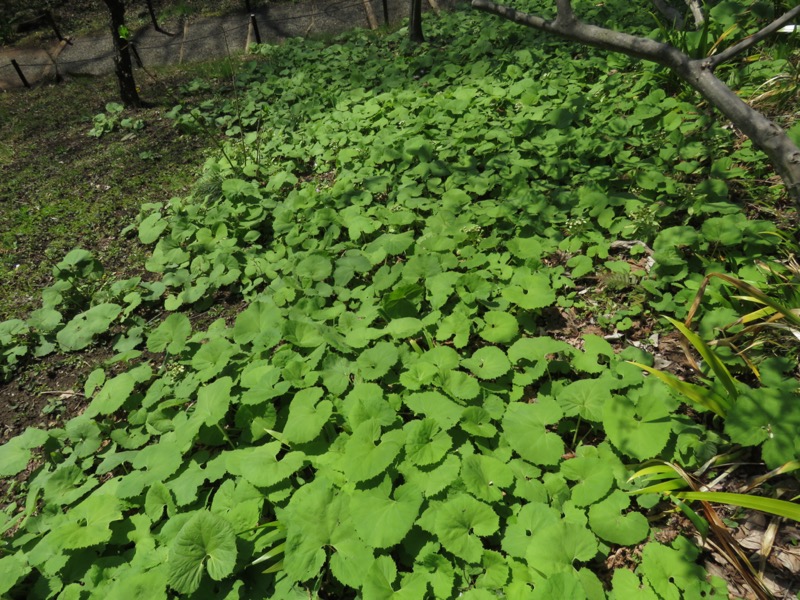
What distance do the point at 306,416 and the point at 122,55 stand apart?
6369mm

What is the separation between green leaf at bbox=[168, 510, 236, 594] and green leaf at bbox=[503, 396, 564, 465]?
1.12m

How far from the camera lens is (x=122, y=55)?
5.93 metres

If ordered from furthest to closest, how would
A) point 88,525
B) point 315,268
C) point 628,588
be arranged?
point 315,268 → point 88,525 → point 628,588

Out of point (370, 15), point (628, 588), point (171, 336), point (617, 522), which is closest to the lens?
point (628, 588)

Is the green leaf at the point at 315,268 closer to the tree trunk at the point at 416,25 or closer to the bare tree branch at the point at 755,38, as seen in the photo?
Result: the bare tree branch at the point at 755,38

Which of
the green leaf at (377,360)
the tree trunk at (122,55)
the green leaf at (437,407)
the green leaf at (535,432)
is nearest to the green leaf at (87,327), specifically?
the green leaf at (377,360)

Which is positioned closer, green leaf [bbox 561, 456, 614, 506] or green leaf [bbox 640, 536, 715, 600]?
green leaf [bbox 640, 536, 715, 600]

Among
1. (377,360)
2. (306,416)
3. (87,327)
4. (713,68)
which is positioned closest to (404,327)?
(377,360)

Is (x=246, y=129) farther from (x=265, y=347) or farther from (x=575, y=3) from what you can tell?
(x=575, y=3)

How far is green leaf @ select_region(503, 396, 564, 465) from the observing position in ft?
5.69

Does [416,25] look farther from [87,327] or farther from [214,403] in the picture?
[214,403]

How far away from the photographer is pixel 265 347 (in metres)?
2.42

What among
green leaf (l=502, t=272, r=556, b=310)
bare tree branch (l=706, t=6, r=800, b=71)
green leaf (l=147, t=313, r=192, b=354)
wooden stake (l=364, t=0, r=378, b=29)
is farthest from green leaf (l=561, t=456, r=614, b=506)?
wooden stake (l=364, t=0, r=378, b=29)

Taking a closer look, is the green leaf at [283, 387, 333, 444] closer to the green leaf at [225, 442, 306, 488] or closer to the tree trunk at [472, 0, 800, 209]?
the green leaf at [225, 442, 306, 488]
